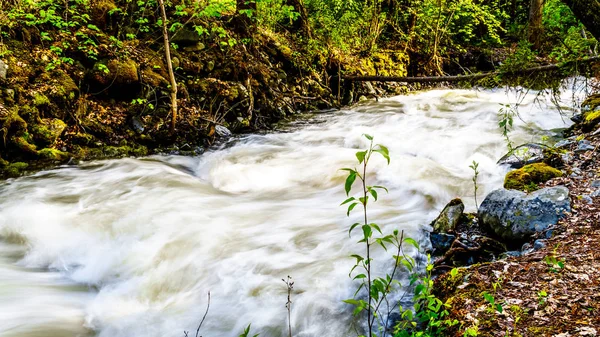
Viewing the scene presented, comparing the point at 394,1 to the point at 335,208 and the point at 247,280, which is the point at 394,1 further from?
the point at 247,280

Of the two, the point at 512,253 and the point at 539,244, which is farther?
the point at 512,253

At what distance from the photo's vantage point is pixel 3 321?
3.45 metres

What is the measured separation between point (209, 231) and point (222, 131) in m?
4.01

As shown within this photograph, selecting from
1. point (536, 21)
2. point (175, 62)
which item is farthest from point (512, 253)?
point (536, 21)

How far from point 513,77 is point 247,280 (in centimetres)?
453

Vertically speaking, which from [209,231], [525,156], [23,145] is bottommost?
[209,231]

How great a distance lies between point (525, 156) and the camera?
6.24 m

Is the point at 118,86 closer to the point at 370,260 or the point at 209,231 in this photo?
the point at 209,231

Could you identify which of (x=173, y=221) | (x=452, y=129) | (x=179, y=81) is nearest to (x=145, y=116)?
(x=179, y=81)

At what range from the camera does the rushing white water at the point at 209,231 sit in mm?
3604

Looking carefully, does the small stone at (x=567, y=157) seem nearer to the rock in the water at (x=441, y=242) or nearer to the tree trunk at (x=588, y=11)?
the tree trunk at (x=588, y=11)

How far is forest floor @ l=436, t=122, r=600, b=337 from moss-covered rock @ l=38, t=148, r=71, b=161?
245 inches

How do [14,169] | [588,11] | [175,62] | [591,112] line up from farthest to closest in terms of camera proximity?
[175,62] → [591,112] → [14,169] → [588,11]

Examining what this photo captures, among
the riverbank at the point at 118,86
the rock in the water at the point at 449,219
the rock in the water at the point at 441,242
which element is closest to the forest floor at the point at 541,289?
the rock in the water at the point at 441,242
